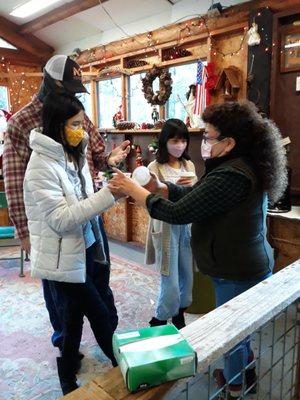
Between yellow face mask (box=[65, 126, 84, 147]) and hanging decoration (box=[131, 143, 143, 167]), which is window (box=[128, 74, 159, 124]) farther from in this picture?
yellow face mask (box=[65, 126, 84, 147])

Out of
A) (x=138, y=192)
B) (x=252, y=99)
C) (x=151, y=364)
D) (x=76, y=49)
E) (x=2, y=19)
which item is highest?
(x=2, y=19)

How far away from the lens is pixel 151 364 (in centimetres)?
63

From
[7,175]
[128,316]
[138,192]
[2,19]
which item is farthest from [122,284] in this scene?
[2,19]

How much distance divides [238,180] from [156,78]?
2.88 meters

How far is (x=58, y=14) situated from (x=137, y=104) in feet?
4.64

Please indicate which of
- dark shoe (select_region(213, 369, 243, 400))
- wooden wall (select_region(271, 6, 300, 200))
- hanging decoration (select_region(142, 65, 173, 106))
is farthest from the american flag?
dark shoe (select_region(213, 369, 243, 400))

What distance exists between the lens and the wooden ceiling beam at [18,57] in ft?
16.4

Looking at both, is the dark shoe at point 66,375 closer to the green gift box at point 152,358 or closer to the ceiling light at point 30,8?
the green gift box at point 152,358

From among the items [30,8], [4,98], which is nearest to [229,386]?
[30,8]

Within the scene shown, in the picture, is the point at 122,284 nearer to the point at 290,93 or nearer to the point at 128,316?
the point at 128,316

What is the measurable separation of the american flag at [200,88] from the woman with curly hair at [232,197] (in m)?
1.98

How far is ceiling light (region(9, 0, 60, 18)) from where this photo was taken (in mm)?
3983

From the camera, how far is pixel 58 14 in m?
4.19

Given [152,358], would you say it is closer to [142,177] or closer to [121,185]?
[121,185]
